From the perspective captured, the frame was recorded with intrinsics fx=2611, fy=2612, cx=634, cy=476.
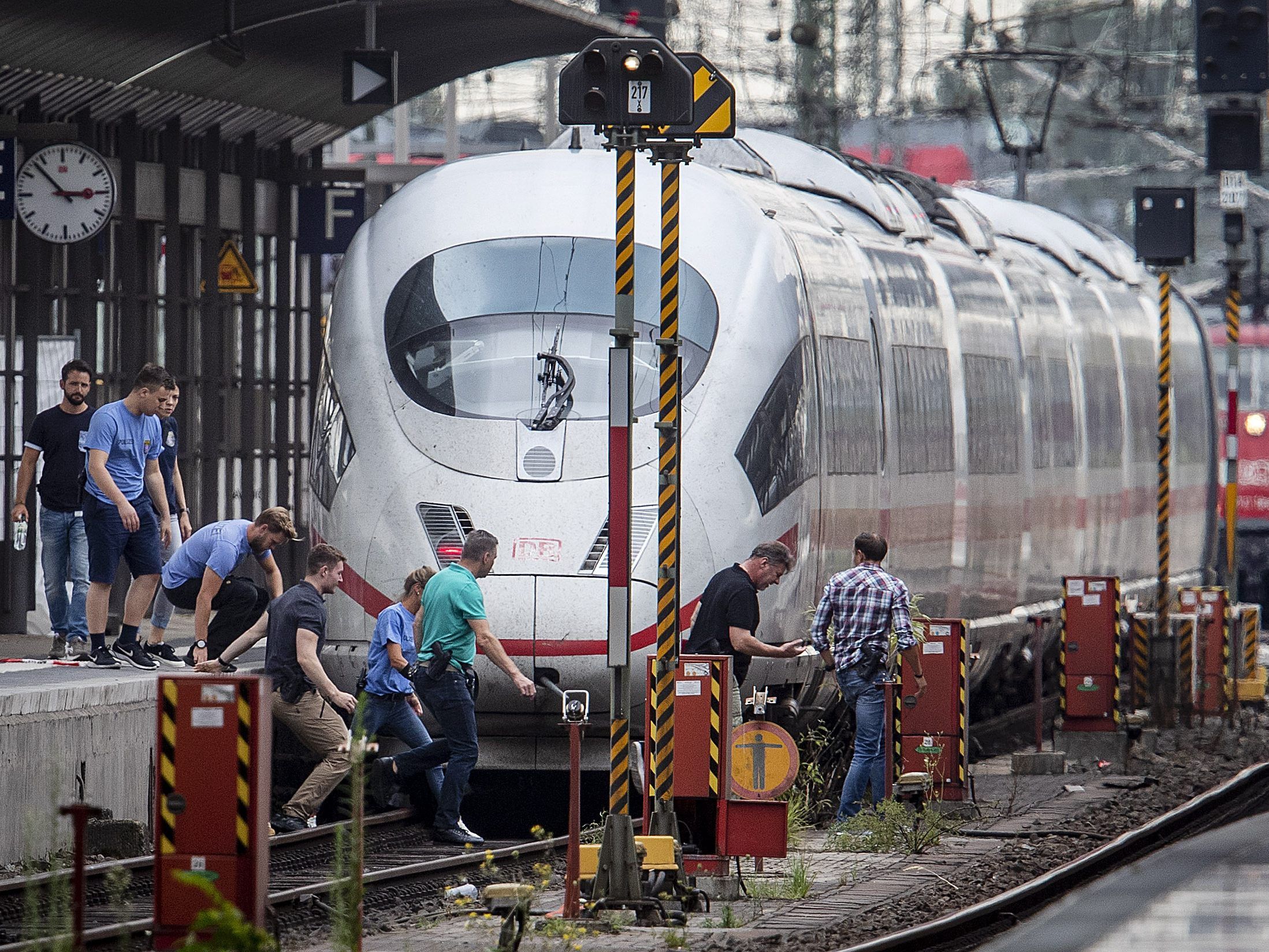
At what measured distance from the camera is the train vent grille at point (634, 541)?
13180mm

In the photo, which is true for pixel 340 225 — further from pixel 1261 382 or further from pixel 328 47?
pixel 1261 382

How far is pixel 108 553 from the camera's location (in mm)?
14570

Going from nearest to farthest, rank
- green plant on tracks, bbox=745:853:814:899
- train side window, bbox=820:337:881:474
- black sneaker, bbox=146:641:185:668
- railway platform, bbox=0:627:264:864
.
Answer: green plant on tracks, bbox=745:853:814:899
railway platform, bbox=0:627:264:864
black sneaker, bbox=146:641:185:668
train side window, bbox=820:337:881:474

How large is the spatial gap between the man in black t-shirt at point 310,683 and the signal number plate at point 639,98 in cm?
382

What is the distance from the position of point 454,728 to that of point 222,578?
180 cm

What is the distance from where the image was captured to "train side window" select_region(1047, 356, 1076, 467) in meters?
21.8

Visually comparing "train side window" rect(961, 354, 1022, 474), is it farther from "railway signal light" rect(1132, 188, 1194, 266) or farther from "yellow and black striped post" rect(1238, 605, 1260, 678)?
"yellow and black striped post" rect(1238, 605, 1260, 678)

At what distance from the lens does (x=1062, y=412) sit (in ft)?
72.2

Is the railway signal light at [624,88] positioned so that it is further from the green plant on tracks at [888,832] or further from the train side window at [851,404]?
the train side window at [851,404]

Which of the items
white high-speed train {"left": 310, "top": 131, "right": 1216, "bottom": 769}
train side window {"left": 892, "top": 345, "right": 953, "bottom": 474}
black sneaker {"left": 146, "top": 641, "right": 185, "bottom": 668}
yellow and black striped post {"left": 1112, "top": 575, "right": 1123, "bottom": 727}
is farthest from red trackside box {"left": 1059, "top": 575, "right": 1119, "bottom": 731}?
black sneaker {"left": 146, "top": 641, "right": 185, "bottom": 668}

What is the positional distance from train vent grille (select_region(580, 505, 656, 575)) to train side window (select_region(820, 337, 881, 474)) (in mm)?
2102

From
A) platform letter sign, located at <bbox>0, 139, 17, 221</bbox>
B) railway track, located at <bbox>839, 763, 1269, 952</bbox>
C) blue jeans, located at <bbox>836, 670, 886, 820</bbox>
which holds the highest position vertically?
platform letter sign, located at <bbox>0, 139, 17, 221</bbox>

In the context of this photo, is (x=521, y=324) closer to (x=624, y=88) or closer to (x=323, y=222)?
(x=624, y=88)

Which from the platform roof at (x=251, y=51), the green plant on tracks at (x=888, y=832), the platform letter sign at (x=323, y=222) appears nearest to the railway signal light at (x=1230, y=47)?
the platform roof at (x=251, y=51)
